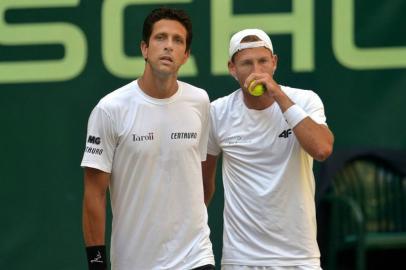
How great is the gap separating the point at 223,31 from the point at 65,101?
109 centimetres

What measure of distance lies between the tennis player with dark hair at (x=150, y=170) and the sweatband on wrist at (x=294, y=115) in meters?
0.41

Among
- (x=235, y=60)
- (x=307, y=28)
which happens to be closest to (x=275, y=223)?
(x=235, y=60)

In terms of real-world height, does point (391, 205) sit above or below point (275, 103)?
below

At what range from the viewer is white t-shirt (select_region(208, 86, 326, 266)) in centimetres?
507

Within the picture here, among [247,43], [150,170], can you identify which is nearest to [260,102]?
[247,43]

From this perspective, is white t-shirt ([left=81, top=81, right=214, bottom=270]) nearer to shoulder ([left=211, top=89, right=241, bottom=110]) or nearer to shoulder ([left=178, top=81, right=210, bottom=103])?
shoulder ([left=178, top=81, right=210, bottom=103])

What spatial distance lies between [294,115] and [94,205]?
94 cm

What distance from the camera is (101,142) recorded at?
4.81 m

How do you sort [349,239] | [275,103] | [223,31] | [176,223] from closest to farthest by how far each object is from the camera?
1. [176,223]
2. [275,103]
3. [349,239]
4. [223,31]

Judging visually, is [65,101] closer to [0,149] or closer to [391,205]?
[0,149]

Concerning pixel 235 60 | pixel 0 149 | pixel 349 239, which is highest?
pixel 235 60

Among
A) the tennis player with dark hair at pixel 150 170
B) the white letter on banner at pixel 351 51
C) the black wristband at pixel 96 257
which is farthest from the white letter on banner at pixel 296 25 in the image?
the black wristband at pixel 96 257

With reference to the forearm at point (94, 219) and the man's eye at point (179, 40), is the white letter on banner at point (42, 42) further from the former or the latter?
the forearm at point (94, 219)

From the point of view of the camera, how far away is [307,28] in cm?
704
